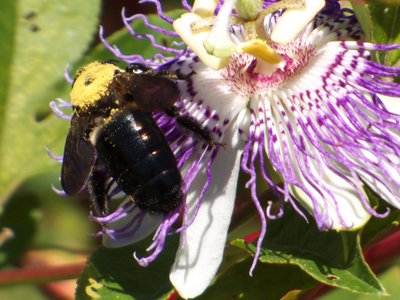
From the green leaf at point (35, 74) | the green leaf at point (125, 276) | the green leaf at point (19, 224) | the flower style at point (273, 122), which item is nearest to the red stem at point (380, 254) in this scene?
the flower style at point (273, 122)

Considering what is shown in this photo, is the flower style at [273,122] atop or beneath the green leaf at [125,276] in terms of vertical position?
atop

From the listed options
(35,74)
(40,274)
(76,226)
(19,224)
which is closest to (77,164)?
(40,274)

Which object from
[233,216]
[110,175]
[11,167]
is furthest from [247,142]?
[11,167]

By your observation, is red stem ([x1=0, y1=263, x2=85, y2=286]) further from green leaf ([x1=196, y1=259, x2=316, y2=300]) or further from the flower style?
green leaf ([x1=196, y1=259, x2=316, y2=300])

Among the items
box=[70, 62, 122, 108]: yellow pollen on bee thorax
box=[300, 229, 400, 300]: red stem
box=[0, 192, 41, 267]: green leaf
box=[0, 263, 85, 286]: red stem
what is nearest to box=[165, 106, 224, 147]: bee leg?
box=[70, 62, 122, 108]: yellow pollen on bee thorax

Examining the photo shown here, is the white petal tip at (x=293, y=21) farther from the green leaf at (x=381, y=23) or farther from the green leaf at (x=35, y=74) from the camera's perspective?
the green leaf at (x=35, y=74)
